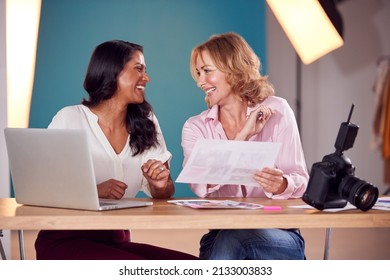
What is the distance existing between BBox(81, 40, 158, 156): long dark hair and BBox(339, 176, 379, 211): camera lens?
87cm

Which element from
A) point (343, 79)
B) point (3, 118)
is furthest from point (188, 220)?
point (343, 79)

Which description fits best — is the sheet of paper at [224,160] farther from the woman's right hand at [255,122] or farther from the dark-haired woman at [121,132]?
the woman's right hand at [255,122]

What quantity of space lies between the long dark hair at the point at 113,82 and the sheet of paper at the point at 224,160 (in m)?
0.56

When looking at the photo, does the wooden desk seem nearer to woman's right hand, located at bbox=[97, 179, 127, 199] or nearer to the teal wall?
woman's right hand, located at bbox=[97, 179, 127, 199]

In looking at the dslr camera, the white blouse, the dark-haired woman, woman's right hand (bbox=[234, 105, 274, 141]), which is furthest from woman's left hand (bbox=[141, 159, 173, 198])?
the dslr camera

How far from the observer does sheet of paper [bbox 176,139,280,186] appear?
1.91m

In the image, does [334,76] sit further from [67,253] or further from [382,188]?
[67,253]

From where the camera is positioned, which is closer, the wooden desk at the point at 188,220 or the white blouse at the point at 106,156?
the wooden desk at the point at 188,220

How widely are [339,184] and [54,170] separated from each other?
714 millimetres

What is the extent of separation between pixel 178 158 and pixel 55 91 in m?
0.60

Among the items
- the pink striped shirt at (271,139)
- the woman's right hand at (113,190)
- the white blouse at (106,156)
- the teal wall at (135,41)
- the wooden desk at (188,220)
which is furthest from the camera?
the teal wall at (135,41)

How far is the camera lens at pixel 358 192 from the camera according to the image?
68.2 inches

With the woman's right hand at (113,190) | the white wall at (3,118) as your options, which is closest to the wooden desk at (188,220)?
the woman's right hand at (113,190)

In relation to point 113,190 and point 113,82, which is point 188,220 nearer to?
point 113,190
